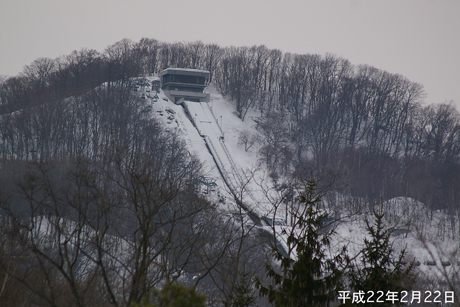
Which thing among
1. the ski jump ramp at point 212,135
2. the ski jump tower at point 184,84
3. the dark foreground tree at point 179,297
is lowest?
the dark foreground tree at point 179,297

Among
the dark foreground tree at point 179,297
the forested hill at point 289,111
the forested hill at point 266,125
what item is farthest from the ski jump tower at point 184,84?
the dark foreground tree at point 179,297

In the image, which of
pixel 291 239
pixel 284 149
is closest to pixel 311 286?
pixel 291 239

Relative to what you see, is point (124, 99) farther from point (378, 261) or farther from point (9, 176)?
point (378, 261)

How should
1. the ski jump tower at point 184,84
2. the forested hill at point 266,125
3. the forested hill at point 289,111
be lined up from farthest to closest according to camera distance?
the ski jump tower at point 184,84 → the forested hill at point 289,111 → the forested hill at point 266,125

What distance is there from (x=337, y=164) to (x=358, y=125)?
1722 centimetres

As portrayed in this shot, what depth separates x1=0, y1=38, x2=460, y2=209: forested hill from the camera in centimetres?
5241

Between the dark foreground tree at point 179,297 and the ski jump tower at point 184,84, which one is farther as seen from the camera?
the ski jump tower at point 184,84

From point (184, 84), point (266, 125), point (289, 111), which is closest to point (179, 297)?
point (266, 125)

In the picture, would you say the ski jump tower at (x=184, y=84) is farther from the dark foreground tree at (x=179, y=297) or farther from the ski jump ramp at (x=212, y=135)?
the dark foreground tree at (x=179, y=297)

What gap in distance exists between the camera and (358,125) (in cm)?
7244

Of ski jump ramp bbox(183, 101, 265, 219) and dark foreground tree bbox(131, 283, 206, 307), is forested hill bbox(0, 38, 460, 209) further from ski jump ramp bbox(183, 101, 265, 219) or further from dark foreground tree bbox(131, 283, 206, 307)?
dark foreground tree bbox(131, 283, 206, 307)

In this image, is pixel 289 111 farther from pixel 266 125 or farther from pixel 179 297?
pixel 179 297

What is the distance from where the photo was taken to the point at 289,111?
249 feet

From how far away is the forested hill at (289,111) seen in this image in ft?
172
